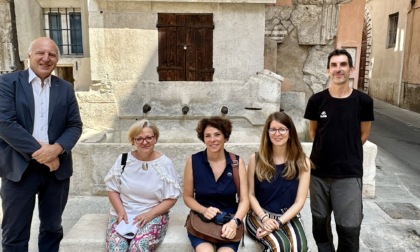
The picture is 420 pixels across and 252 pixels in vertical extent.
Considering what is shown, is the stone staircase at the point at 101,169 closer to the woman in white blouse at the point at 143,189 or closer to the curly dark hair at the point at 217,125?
the woman in white blouse at the point at 143,189

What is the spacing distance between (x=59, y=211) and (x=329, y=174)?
205cm

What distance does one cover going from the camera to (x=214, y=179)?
2.63 m

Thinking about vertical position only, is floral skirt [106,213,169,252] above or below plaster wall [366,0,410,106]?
below

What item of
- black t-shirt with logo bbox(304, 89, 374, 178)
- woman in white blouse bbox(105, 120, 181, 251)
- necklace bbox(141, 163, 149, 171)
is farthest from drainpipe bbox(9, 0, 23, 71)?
black t-shirt with logo bbox(304, 89, 374, 178)

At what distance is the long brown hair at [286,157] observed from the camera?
103 inches

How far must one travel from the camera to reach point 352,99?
2.60 meters

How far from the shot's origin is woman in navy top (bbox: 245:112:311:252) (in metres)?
2.56

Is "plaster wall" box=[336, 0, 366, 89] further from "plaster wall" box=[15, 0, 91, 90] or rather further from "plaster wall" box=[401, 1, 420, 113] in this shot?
"plaster wall" box=[401, 1, 420, 113]

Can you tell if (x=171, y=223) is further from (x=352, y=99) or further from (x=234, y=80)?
(x=234, y=80)

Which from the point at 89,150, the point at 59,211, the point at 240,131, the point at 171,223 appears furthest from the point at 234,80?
the point at 59,211

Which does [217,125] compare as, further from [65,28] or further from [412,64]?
[412,64]

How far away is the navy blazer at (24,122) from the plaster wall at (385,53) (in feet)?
47.0

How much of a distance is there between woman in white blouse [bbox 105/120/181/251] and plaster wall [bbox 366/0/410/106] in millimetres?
13882

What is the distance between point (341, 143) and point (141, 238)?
1.58m
